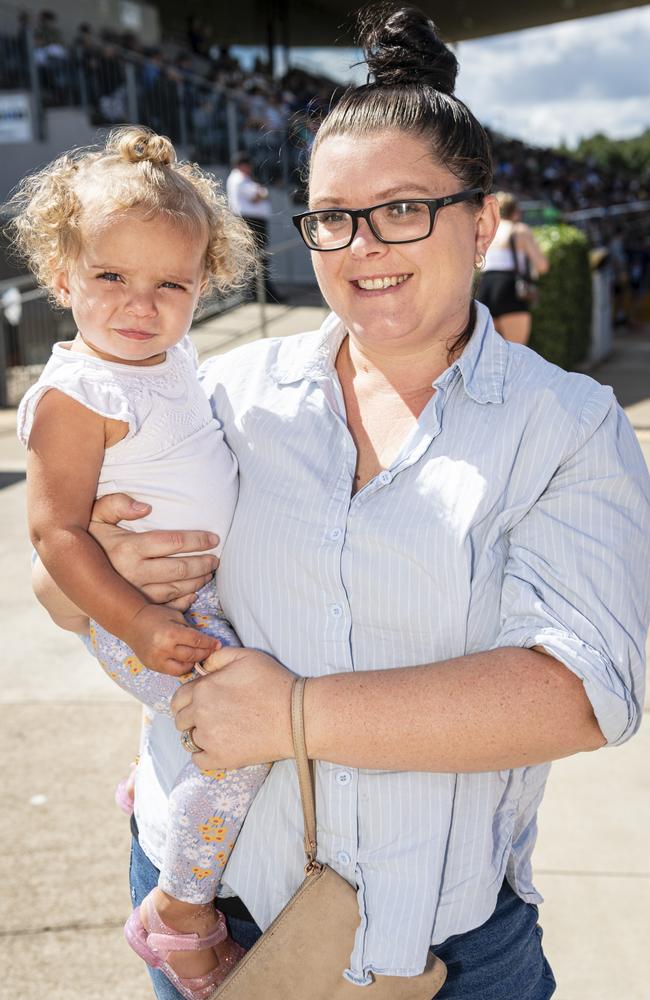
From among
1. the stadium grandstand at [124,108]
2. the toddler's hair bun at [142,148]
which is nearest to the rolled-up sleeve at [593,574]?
the toddler's hair bun at [142,148]

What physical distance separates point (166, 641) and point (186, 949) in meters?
0.54

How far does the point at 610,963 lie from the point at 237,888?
5.22 ft

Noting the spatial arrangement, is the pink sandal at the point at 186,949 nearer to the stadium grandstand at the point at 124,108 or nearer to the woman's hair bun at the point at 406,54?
the woman's hair bun at the point at 406,54

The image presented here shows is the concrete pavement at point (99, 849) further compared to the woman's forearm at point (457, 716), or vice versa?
the concrete pavement at point (99, 849)

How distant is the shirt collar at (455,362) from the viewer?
1.70 metres

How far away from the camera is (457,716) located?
4.86ft

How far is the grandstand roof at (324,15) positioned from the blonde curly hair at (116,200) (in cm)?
2906

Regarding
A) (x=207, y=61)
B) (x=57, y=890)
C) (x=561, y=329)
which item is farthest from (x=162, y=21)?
(x=57, y=890)

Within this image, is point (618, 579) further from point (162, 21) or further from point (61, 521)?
point (162, 21)

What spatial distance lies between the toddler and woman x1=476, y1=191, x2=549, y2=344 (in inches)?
279

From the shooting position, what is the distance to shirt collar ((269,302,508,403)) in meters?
1.70

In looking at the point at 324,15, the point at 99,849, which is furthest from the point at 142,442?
the point at 324,15

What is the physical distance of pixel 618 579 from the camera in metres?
1.50

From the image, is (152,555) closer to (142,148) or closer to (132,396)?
(132,396)
